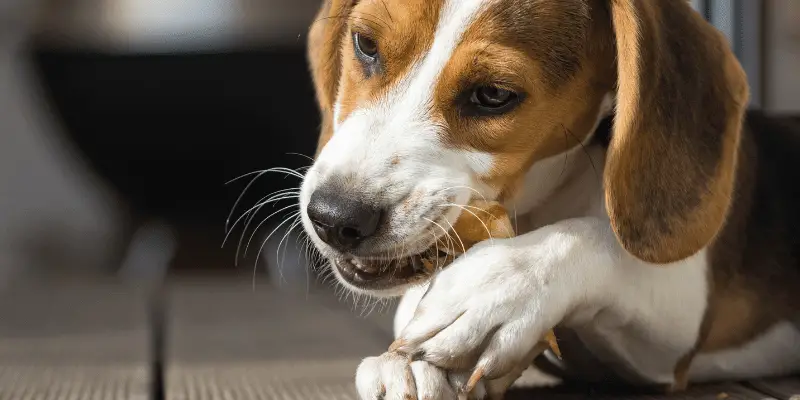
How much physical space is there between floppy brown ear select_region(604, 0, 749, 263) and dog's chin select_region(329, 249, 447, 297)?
29 cm

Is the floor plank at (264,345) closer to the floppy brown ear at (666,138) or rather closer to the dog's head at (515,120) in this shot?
the dog's head at (515,120)

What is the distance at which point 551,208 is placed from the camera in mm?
1721

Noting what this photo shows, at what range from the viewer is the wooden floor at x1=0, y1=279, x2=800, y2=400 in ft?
5.58

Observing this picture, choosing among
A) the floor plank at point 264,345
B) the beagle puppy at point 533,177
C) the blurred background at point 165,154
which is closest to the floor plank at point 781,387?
the beagle puppy at point 533,177

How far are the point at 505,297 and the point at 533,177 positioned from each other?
33 centimetres

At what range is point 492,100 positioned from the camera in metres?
1.56

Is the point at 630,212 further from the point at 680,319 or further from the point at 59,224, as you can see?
the point at 59,224

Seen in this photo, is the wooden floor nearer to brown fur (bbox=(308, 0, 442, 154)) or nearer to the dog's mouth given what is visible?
the dog's mouth

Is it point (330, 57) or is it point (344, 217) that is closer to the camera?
point (344, 217)

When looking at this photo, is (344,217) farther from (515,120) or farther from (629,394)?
(629,394)

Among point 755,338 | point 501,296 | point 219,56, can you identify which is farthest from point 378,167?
point 219,56

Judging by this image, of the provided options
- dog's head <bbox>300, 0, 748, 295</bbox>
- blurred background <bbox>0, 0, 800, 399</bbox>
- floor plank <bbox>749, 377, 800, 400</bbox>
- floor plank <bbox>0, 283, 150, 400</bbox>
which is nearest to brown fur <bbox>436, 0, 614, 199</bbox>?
dog's head <bbox>300, 0, 748, 295</bbox>

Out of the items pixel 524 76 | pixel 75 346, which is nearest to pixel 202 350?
pixel 75 346

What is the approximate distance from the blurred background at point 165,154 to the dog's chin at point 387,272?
105 cm
